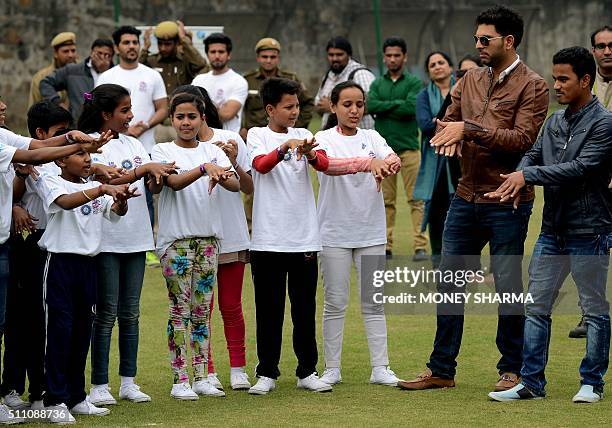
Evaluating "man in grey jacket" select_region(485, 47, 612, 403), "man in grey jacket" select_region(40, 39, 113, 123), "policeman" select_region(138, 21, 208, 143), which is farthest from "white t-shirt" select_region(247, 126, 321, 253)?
"policeman" select_region(138, 21, 208, 143)

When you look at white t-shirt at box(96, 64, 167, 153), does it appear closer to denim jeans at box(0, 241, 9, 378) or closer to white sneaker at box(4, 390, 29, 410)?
white sneaker at box(4, 390, 29, 410)

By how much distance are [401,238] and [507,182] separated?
269 inches

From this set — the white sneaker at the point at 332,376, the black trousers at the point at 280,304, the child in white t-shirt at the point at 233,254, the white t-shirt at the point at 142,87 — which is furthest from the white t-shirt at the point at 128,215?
the white t-shirt at the point at 142,87

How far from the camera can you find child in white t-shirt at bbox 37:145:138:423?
22.7 ft

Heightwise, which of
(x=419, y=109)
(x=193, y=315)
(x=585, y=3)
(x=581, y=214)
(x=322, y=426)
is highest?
(x=585, y=3)

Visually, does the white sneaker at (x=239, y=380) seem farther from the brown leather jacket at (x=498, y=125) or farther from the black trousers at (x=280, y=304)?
the brown leather jacket at (x=498, y=125)

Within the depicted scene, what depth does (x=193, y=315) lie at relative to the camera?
7.73m

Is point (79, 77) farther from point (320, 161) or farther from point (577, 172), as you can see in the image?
point (577, 172)

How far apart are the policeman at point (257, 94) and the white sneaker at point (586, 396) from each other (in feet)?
18.4

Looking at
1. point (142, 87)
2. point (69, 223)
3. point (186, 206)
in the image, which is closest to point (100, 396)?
point (69, 223)

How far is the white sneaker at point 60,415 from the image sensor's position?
689 centimetres

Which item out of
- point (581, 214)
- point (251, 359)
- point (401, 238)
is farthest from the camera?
point (401, 238)

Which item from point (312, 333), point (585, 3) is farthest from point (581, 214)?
point (585, 3)

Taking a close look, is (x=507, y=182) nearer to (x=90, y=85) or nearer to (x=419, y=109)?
(x=419, y=109)
